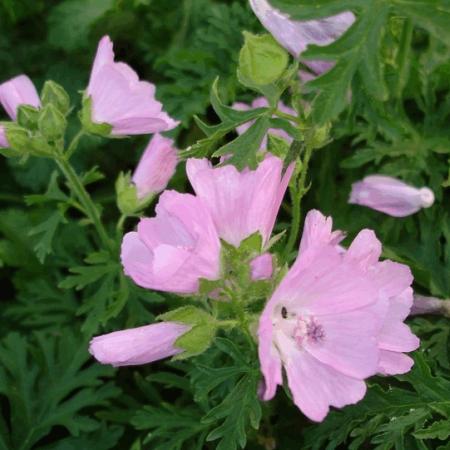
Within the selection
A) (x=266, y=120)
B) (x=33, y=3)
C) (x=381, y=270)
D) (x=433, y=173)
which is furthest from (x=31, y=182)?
(x=381, y=270)

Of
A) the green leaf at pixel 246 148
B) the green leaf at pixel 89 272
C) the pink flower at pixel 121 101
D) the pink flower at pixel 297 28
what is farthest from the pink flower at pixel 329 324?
the green leaf at pixel 89 272

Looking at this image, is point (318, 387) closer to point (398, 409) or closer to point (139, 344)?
point (139, 344)

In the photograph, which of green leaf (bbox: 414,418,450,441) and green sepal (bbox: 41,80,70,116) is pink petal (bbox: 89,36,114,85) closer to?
green sepal (bbox: 41,80,70,116)

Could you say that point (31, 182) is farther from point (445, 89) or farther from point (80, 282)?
point (445, 89)

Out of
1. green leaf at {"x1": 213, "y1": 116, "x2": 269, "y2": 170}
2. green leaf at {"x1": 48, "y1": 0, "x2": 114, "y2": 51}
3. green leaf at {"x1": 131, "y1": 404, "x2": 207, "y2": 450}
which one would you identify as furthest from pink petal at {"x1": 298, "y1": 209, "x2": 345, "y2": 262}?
green leaf at {"x1": 48, "y1": 0, "x2": 114, "y2": 51}

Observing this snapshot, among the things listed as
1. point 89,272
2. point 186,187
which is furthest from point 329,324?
point 186,187

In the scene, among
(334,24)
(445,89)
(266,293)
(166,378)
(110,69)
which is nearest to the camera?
(266,293)

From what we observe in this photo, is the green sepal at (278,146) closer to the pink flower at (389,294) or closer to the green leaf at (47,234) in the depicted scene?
the pink flower at (389,294)
